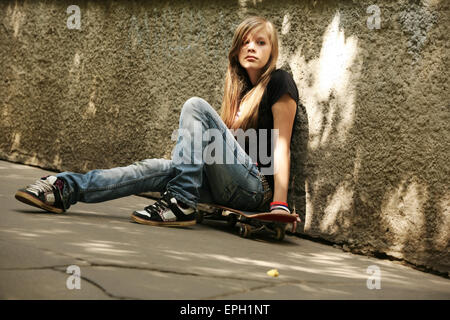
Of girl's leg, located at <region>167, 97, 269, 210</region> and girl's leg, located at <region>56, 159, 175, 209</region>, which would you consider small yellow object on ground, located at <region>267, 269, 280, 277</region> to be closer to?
girl's leg, located at <region>167, 97, 269, 210</region>

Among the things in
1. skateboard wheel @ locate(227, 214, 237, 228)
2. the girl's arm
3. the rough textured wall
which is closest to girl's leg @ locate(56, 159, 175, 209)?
skateboard wheel @ locate(227, 214, 237, 228)

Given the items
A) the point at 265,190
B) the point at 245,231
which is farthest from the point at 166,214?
the point at 265,190

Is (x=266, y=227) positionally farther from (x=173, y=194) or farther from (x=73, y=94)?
(x=73, y=94)

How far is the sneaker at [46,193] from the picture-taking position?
3.00 m

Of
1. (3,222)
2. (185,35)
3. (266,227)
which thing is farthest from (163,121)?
(3,222)

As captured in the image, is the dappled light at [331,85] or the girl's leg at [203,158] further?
the dappled light at [331,85]

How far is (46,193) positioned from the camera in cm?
304

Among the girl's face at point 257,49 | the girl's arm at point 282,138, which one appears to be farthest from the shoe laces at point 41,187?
the girl's face at point 257,49

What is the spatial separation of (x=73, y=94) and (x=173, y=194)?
255 cm

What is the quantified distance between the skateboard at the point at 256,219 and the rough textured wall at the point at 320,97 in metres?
0.34

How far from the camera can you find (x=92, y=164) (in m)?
5.01

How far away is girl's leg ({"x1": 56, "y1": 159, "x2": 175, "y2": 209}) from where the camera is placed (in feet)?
10.2

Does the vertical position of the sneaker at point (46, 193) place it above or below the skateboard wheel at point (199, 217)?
above

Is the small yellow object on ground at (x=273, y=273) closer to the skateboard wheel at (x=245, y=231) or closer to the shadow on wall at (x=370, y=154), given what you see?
the skateboard wheel at (x=245, y=231)
